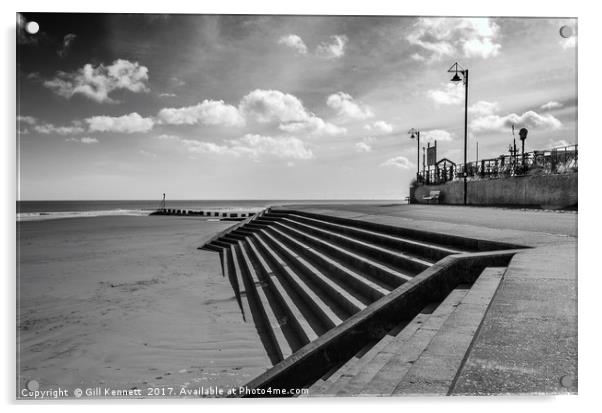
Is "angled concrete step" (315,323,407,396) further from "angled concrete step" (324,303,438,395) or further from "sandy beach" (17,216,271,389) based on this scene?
"sandy beach" (17,216,271,389)

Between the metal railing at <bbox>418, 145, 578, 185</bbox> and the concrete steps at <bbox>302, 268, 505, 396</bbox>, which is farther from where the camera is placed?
the metal railing at <bbox>418, 145, 578, 185</bbox>

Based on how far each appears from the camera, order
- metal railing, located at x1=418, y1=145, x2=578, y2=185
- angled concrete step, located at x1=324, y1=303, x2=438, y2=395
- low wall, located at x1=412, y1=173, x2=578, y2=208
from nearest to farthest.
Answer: angled concrete step, located at x1=324, y1=303, x2=438, y2=395
low wall, located at x1=412, y1=173, x2=578, y2=208
metal railing, located at x1=418, y1=145, x2=578, y2=185

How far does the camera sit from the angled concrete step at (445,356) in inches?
91.6

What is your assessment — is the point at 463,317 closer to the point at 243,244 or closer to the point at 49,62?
the point at 49,62

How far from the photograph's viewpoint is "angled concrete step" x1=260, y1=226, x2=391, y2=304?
518 cm

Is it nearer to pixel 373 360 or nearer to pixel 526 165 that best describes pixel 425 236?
pixel 373 360

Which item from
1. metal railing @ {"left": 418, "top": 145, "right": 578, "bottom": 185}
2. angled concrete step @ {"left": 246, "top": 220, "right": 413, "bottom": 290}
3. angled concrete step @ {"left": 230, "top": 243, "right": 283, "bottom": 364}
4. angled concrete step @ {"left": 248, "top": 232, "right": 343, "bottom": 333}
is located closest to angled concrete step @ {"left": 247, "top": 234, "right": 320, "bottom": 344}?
angled concrete step @ {"left": 248, "top": 232, "right": 343, "bottom": 333}

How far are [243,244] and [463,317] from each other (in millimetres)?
12169

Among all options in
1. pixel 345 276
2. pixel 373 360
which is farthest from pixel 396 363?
pixel 345 276

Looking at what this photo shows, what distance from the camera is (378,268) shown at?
18.9ft

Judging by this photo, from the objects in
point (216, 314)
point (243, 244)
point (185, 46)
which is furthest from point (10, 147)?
point (243, 244)

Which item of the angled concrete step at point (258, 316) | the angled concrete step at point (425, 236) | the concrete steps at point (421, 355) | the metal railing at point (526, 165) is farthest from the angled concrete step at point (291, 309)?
the metal railing at point (526, 165)

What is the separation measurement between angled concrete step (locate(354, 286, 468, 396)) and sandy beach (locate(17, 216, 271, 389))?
2257 millimetres

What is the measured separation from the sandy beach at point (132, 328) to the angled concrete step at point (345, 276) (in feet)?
5.27
